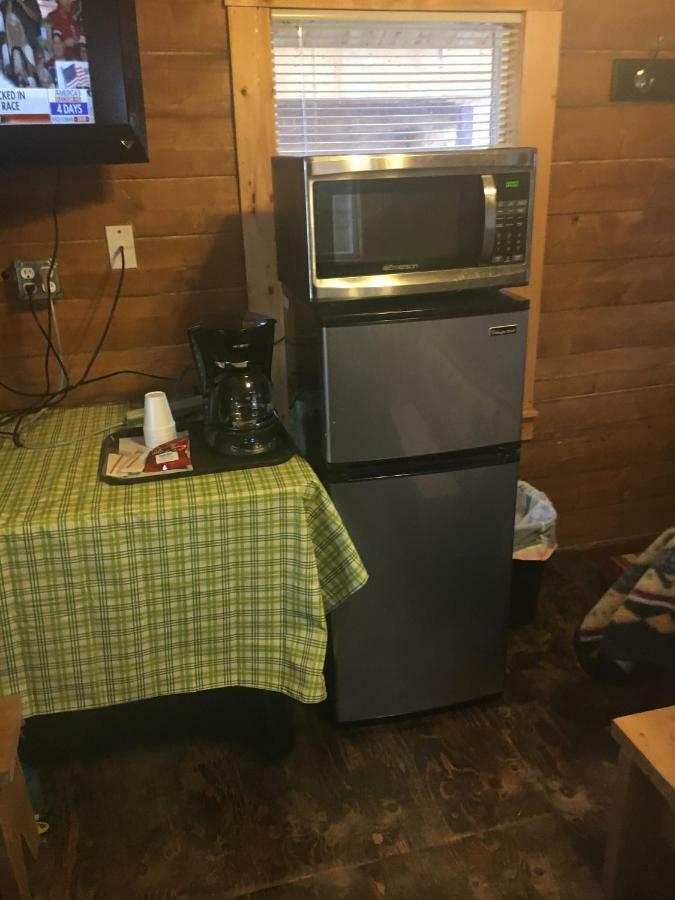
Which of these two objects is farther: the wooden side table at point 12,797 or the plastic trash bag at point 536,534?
the plastic trash bag at point 536,534

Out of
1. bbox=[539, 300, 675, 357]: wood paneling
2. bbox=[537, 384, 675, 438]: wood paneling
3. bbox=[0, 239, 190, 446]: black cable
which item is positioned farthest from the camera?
bbox=[537, 384, 675, 438]: wood paneling

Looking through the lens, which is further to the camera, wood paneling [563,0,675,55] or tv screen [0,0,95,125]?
wood paneling [563,0,675,55]

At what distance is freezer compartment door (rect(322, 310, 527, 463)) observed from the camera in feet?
4.95

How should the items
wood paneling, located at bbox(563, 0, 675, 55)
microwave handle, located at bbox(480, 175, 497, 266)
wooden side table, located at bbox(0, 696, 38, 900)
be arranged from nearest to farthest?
wooden side table, located at bbox(0, 696, 38, 900)
microwave handle, located at bbox(480, 175, 497, 266)
wood paneling, located at bbox(563, 0, 675, 55)

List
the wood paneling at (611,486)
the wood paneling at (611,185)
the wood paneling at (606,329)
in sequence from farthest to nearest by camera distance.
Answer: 1. the wood paneling at (611,486)
2. the wood paneling at (606,329)
3. the wood paneling at (611,185)

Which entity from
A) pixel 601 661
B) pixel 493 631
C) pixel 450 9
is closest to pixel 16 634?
pixel 493 631

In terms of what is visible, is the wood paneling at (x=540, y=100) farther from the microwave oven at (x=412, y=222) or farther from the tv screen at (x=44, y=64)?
the tv screen at (x=44, y=64)

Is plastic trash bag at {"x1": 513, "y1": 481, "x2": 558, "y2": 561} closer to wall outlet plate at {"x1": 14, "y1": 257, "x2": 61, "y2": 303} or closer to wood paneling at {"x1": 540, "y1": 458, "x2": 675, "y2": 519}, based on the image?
wood paneling at {"x1": 540, "y1": 458, "x2": 675, "y2": 519}

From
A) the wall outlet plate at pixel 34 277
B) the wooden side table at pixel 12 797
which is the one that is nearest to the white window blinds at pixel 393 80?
the wall outlet plate at pixel 34 277

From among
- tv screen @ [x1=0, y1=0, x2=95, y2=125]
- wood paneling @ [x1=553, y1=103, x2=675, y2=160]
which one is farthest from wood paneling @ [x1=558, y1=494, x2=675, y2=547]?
tv screen @ [x1=0, y1=0, x2=95, y2=125]

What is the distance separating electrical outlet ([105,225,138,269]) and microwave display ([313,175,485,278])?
2.08ft

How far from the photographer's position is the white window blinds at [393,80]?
74.0 inches

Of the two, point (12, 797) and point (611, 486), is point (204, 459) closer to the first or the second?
point (12, 797)

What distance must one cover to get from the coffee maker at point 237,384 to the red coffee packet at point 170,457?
0.06 m
